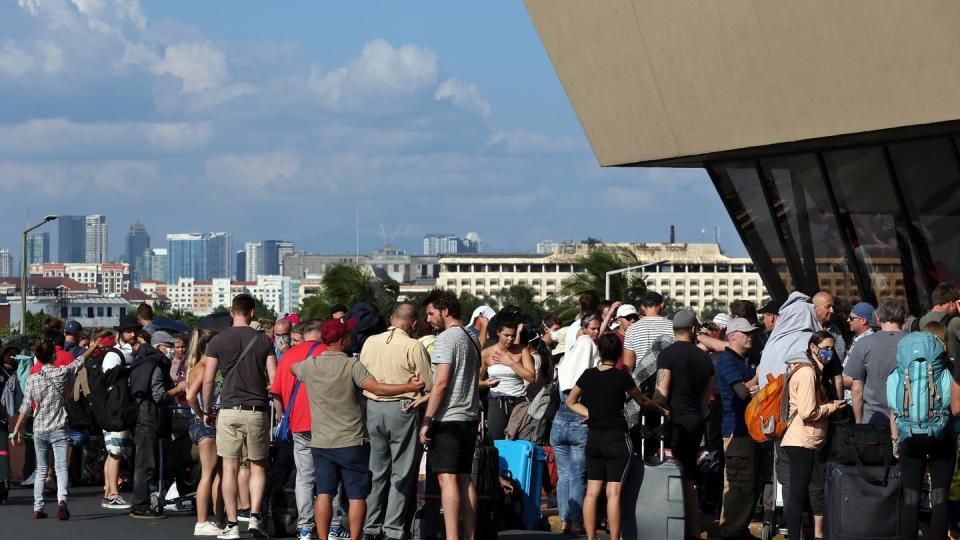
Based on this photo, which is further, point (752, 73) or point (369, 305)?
point (752, 73)

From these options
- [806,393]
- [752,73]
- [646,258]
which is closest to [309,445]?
[806,393]

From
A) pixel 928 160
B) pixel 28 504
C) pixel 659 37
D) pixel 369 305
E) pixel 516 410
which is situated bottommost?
pixel 28 504

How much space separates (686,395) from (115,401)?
18.2 ft

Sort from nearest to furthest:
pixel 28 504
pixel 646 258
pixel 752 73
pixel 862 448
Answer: pixel 862 448
pixel 28 504
pixel 752 73
pixel 646 258

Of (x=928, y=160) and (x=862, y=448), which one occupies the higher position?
(x=928, y=160)

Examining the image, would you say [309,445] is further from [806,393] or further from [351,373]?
[806,393]

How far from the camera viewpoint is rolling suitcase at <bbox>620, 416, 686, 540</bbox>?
1081 cm

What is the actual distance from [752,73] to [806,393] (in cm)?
828

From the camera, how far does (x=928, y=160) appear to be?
17.8m

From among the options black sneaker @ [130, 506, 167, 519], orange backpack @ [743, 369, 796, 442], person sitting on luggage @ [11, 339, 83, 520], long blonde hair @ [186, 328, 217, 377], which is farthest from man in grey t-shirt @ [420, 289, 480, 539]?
person sitting on luggage @ [11, 339, 83, 520]

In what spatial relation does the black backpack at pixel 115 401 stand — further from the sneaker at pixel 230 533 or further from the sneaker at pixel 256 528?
the sneaker at pixel 256 528

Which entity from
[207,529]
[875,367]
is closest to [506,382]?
[207,529]

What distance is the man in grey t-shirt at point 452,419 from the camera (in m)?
10.5

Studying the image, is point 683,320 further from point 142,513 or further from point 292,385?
point 142,513
